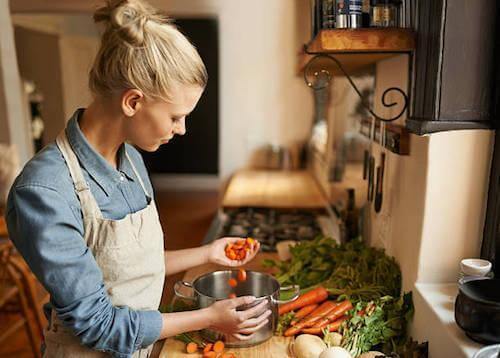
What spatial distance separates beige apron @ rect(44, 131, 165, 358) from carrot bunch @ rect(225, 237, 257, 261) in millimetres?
279

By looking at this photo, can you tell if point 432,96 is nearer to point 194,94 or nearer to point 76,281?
point 194,94

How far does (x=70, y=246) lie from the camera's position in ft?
2.80

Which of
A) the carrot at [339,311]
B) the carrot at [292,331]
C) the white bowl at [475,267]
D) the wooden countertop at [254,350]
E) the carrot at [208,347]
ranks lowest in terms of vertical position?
the wooden countertop at [254,350]

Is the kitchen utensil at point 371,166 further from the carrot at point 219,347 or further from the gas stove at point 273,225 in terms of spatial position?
the carrot at point 219,347

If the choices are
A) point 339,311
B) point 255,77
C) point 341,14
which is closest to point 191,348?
point 339,311

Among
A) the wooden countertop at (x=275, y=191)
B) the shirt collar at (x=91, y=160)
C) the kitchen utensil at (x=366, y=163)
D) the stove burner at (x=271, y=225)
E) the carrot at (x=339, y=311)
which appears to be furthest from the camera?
the wooden countertop at (x=275, y=191)

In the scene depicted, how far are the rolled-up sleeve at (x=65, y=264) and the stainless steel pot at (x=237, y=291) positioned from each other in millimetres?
286

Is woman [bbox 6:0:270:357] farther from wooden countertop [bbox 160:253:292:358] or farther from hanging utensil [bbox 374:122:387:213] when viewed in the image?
hanging utensil [bbox 374:122:387:213]

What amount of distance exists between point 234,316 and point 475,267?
20.4 inches

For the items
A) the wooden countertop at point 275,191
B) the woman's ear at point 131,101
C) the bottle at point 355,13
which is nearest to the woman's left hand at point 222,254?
the woman's ear at point 131,101

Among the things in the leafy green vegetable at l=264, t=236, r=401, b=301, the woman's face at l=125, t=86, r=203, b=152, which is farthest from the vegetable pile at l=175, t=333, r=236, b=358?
the woman's face at l=125, t=86, r=203, b=152

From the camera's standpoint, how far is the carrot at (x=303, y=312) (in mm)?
1283

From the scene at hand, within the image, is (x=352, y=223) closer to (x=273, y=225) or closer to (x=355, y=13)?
(x=273, y=225)

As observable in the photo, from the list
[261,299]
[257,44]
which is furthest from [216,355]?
[257,44]
